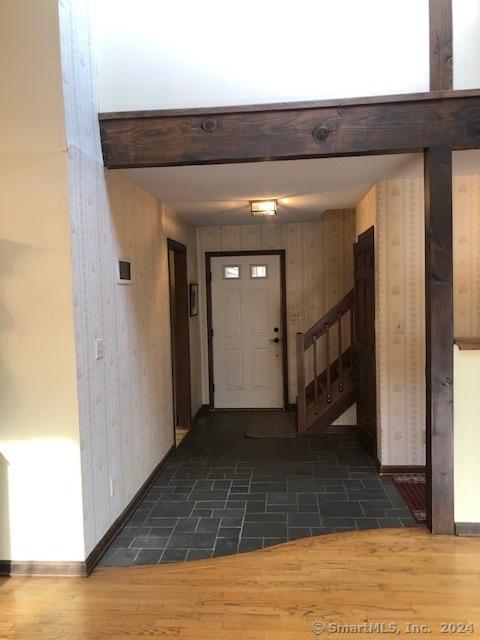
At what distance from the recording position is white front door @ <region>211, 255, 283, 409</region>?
19.6 ft

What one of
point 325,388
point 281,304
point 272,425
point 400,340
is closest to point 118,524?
point 400,340

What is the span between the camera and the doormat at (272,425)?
197 inches

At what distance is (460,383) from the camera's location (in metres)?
2.77

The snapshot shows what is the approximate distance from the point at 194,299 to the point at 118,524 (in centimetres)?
311

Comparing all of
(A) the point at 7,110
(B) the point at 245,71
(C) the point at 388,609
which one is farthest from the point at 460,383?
(A) the point at 7,110

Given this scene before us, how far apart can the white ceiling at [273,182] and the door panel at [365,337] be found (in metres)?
0.53

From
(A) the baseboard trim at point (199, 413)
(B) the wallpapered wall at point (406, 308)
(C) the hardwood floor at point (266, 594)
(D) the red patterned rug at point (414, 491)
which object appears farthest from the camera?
(A) the baseboard trim at point (199, 413)

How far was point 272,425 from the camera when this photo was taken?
533cm

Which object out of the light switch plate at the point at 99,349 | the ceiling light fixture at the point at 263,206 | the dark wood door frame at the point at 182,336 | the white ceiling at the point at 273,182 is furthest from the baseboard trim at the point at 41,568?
the ceiling light fixture at the point at 263,206

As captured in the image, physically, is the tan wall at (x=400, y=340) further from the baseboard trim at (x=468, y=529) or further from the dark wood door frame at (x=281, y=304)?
the dark wood door frame at (x=281, y=304)

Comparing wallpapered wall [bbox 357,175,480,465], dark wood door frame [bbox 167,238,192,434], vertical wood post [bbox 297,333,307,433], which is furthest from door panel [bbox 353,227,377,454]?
dark wood door frame [bbox 167,238,192,434]

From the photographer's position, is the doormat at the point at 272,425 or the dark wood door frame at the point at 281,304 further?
the dark wood door frame at the point at 281,304

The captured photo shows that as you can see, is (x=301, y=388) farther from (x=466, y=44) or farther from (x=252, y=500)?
(x=466, y=44)

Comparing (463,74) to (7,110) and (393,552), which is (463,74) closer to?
(7,110)
